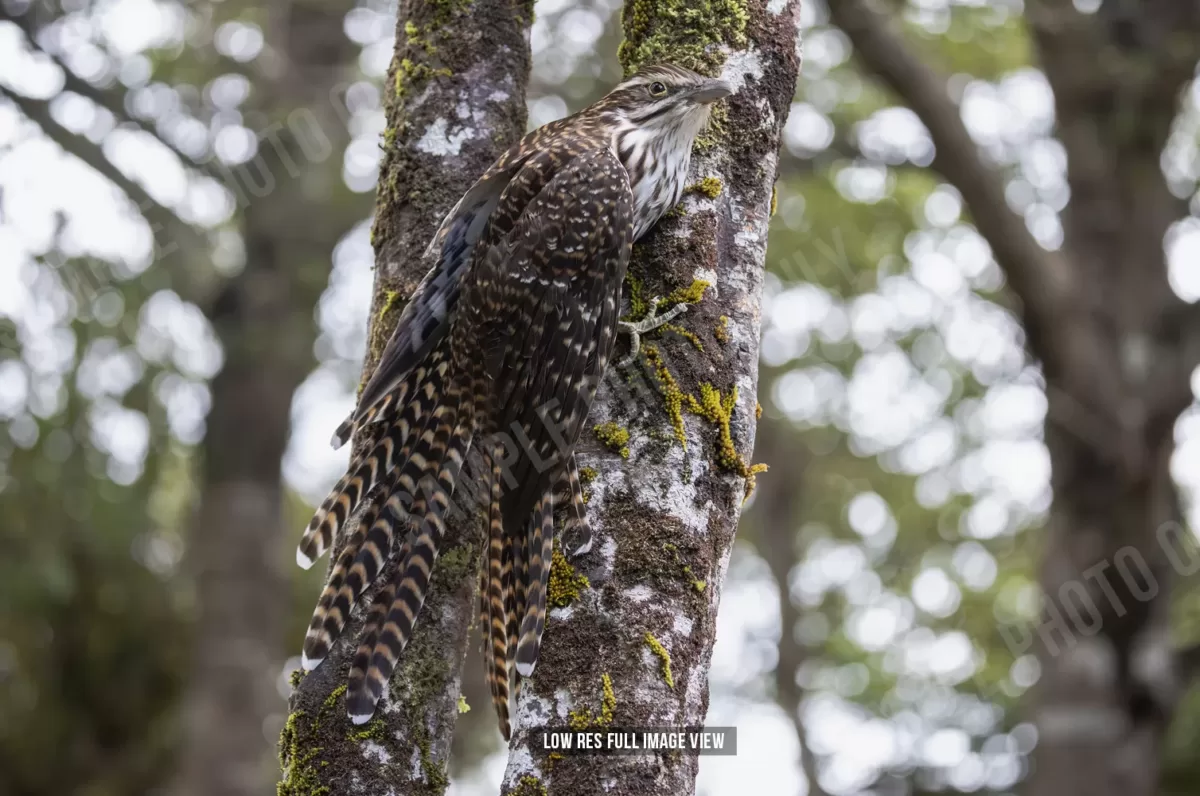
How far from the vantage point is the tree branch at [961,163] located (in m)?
6.71

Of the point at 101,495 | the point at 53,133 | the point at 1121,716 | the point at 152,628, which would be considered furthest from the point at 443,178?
the point at 152,628

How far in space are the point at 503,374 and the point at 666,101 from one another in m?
0.78

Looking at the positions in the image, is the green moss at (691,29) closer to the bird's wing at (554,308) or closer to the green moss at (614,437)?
the bird's wing at (554,308)

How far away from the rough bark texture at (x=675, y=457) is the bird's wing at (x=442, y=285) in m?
0.48

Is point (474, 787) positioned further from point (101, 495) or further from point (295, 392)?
point (101, 495)

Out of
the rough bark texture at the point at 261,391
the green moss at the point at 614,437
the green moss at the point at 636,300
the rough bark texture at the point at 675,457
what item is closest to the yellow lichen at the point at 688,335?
the rough bark texture at the point at 675,457

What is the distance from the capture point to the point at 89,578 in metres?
11.7

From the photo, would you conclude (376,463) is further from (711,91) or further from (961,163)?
(961,163)

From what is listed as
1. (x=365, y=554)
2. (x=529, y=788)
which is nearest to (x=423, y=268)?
(x=365, y=554)

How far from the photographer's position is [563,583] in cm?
236

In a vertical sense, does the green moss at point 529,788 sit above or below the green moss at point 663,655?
below

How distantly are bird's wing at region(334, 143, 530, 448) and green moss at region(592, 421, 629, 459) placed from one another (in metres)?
0.67

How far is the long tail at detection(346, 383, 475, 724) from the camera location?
2609 millimetres

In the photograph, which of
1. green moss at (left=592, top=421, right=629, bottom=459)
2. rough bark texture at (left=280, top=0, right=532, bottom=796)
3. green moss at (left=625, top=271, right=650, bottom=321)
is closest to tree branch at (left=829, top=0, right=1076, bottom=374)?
rough bark texture at (left=280, top=0, right=532, bottom=796)
